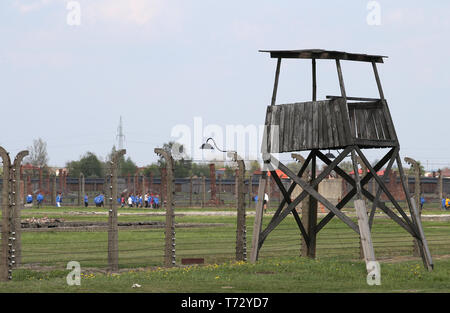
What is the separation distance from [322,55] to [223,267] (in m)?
5.42

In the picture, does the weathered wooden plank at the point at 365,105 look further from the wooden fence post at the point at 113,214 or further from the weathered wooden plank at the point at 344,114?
the wooden fence post at the point at 113,214

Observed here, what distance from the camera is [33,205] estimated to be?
74250 mm

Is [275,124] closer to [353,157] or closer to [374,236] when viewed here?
[353,157]

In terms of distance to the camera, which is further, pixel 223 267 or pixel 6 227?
pixel 223 267

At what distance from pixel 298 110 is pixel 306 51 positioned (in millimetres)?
1379

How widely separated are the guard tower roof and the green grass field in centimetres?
468

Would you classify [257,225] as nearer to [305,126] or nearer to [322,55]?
[305,126]

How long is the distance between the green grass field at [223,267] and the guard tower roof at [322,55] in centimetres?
468

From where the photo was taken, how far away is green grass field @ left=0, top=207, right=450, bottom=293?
1405 centimetres

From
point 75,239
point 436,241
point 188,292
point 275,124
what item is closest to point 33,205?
point 75,239

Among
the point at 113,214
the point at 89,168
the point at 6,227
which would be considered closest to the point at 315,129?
the point at 113,214

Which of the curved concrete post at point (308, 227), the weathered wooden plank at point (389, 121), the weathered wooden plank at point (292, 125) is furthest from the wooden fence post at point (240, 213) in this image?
the weathered wooden plank at point (389, 121)

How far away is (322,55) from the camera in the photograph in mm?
18172

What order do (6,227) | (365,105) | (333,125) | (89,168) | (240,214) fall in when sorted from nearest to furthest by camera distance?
1. (6,227)
2. (333,125)
3. (365,105)
4. (240,214)
5. (89,168)
